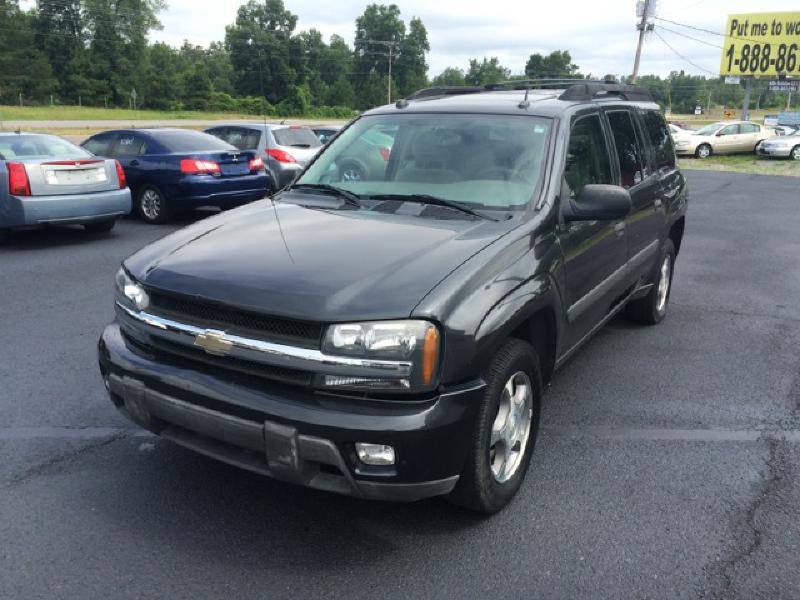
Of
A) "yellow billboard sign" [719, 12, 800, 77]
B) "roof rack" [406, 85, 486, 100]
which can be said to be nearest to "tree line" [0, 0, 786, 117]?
"yellow billboard sign" [719, 12, 800, 77]

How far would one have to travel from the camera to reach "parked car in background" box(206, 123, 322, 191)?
1361 centimetres

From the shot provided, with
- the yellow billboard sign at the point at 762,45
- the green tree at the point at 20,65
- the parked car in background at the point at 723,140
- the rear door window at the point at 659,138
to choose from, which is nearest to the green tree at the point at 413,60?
the green tree at the point at 20,65

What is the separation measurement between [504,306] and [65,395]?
2985 mm

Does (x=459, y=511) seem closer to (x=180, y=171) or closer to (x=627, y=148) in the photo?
(x=627, y=148)

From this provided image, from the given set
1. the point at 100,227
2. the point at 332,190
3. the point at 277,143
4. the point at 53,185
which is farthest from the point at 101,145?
the point at 332,190

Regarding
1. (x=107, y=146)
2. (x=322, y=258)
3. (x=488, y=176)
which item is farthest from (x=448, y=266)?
(x=107, y=146)

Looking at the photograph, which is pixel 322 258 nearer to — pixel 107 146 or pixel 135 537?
pixel 135 537

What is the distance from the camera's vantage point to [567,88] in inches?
180

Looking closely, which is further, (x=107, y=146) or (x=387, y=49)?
(x=387, y=49)

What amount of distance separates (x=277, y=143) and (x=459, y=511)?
37.9 ft

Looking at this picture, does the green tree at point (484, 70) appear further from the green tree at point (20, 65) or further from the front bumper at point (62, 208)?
the front bumper at point (62, 208)

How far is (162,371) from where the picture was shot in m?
2.98

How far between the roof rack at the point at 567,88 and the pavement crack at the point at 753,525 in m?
2.30

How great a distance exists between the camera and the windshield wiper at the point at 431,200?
141 inches
